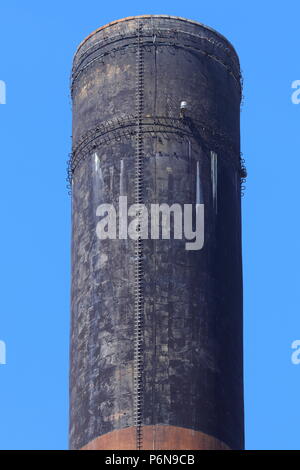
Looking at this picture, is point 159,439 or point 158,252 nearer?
point 159,439

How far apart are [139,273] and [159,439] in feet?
24.6

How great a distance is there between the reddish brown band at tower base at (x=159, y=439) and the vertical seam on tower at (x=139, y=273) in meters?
0.30

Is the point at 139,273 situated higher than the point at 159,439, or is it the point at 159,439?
the point at 139,273

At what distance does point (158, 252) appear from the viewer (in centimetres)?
14625

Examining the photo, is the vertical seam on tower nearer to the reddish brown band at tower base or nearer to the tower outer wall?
the tower outer wall

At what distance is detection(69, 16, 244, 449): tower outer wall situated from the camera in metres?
144

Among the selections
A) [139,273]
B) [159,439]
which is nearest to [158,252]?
[139,273]

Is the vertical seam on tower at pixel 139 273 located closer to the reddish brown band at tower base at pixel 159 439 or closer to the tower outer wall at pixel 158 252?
A: the tower outer wall at pixel 158 252

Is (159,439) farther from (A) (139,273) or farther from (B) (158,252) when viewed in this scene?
(B) (158,252)

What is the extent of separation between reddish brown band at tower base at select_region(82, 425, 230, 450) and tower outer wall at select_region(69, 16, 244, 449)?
0.14 ft

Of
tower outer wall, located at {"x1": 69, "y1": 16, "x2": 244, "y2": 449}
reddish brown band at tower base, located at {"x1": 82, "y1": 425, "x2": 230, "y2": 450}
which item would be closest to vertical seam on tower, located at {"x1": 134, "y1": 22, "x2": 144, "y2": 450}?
tower outer wall, located at {"x1": 69, "y1": 16, "x2": 244, "y2": 449}

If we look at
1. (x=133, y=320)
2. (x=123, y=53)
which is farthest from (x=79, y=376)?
(x=123, y=53)

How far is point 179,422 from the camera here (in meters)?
144
